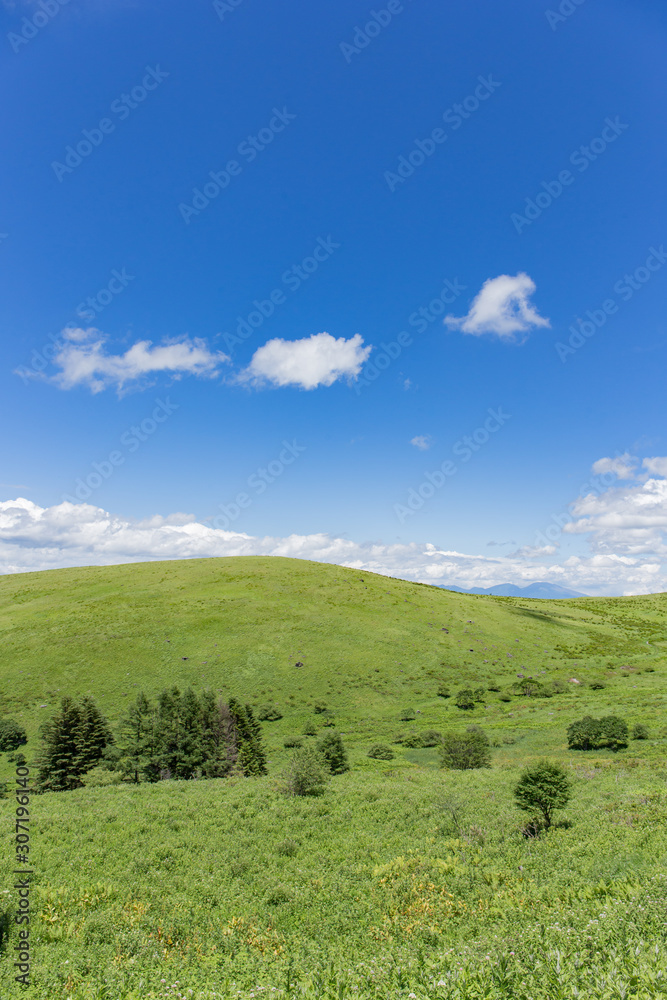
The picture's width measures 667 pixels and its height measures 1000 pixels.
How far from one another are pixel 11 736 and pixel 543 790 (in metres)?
62.9

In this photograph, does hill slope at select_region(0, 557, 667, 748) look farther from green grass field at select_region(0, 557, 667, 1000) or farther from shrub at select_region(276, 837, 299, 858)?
shrub at select_region(276, 837, 299, 858)

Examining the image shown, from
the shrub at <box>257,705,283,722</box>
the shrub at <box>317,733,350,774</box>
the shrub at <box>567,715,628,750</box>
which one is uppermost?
the shrub at <box>567,715,628,750</box>

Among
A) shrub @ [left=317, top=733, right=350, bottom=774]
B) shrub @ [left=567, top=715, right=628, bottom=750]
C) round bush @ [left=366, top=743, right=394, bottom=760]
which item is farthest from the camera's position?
round bush @ [left=366, top=743, right=394, bottom=760]

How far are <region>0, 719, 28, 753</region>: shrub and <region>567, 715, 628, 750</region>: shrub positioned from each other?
63651mm

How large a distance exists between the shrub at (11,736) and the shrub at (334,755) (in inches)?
1656

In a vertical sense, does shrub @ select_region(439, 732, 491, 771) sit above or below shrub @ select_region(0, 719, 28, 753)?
above

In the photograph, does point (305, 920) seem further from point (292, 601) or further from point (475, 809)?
point (292, 601)

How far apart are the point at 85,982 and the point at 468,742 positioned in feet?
119

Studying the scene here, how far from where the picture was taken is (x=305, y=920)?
14078 mm

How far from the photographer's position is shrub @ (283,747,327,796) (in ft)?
91.2

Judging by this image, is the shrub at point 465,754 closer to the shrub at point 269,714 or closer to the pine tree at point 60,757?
the shrub at point 269,714

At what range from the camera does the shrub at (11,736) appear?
5453cm

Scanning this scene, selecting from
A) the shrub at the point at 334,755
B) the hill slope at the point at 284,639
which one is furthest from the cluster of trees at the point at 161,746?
the hill slope at the point at 284,639

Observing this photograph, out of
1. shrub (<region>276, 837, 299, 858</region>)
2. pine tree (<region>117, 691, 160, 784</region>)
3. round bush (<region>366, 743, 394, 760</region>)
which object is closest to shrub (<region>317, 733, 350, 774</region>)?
round bush (<region>366, 743, 394, 760</region>)
